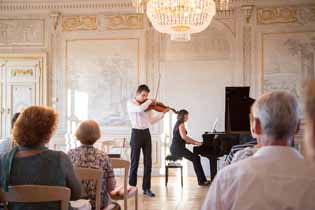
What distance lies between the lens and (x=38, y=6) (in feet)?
28.2

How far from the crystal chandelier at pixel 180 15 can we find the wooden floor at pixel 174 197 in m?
2.18

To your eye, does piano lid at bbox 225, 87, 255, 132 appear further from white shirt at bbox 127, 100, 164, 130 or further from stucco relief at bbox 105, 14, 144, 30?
stucco relief at bbox 105, 14, 144, 30

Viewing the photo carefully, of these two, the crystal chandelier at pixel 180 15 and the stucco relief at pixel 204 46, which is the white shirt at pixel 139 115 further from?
the stucco relief at pixel 204 46

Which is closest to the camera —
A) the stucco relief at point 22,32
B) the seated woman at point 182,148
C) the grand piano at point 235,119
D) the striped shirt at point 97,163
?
the striped shirt at point 97,163

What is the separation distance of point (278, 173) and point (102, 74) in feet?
23.6

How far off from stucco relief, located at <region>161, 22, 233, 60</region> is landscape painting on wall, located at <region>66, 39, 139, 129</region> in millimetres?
606

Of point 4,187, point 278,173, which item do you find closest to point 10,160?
point 4,187

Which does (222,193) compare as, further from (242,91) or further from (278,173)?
(242,91)

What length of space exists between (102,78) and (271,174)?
23.6 feet

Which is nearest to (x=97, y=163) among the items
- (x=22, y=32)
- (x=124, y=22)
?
(x=124, y=22)

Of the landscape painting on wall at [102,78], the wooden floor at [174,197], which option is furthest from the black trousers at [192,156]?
the landscape painting on wall at [102,78]

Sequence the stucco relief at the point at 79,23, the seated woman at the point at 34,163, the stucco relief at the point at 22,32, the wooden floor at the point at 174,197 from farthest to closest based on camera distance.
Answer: the stucco relief at the point at 22,32 → the stucco relief at the point at 79,23 → the wooden floor at the point at 174,197 → the seated woman at the point at 34,163

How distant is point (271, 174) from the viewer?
1.48 metres

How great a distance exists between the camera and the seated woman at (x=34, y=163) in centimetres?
248
